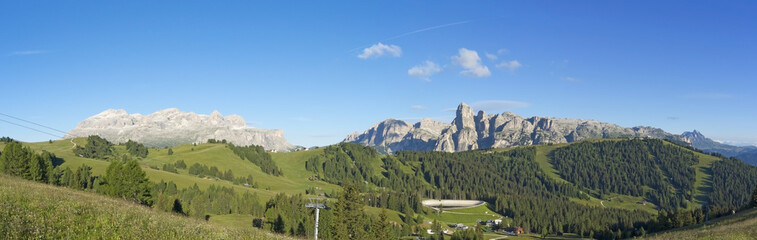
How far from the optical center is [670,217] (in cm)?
16688

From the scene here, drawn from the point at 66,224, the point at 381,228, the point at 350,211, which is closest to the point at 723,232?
the point at 66,224

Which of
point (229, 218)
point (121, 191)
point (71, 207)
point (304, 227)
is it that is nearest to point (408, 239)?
point (304, 227)

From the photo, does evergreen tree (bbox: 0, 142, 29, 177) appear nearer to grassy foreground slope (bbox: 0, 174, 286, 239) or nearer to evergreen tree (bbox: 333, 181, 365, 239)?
evergreen tree (bbox: 333, 181, 365, 239)

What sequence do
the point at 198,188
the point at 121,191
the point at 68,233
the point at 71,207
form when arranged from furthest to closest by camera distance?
the point at 198,188
the point at 121,191
the point at 71,207
the point at 68,233

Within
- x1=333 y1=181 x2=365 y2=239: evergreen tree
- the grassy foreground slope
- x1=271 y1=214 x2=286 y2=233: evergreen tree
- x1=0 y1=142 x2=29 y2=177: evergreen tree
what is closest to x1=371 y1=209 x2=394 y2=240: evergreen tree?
x1=333 y1=181 x2=365 y2=239: evergreen tree

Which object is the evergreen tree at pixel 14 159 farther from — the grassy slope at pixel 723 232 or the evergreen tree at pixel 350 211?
the grassy slope at pixel 723 232

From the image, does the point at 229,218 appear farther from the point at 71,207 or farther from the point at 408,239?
the point at 71,207

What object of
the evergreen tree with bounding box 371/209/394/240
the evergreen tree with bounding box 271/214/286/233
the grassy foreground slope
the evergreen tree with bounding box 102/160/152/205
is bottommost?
the evergreen tree with bounding box 271/214/286/233

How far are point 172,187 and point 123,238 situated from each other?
191 metres

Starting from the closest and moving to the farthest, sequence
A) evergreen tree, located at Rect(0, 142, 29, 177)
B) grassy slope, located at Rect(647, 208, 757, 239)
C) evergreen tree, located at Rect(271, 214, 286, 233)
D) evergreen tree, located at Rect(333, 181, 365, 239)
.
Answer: grassy slope, located at Rect(647, 208, 757, 239) → evergreen tree, located at Rect(0, 142, 29, 177) → evergreen tree, located at Rect(333, 181, 365, 239) → evergreen tree, located at Rect(271, 214, 286, 233)

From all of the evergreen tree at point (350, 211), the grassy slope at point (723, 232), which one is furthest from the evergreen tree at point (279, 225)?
the grassy slope at point (723, 232)

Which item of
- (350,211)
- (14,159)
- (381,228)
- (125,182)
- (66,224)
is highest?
(66,224)

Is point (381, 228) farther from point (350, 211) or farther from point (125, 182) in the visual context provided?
point (125, 182)

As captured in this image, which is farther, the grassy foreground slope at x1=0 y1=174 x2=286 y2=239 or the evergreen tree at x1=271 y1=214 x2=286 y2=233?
the evergreen tree at x1=271 y1=214 x2=286 y2=233
